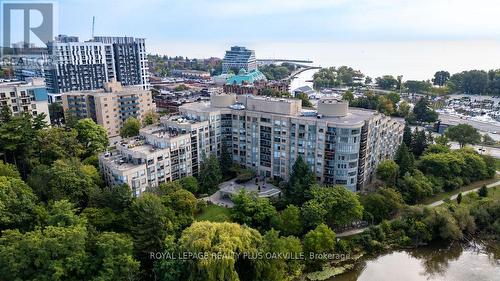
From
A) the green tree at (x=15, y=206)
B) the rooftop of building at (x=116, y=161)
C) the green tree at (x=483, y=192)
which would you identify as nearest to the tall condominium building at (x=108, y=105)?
the rooftop of building at (x=116, y=161)

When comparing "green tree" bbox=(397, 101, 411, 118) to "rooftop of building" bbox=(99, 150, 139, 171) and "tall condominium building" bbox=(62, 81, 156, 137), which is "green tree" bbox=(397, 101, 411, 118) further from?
"rooftop of building" bbox=(99, 150, 139, 171)

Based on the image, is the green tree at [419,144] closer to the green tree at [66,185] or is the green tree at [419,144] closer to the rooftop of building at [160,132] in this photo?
the rooftop of building at [160,132]

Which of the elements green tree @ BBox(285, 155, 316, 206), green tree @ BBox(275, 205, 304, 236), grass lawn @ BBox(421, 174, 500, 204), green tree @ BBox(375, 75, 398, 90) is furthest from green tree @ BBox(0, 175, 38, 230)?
green tree @ BBox(375, 75, 398, 90)

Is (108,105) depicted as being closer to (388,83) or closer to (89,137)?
(89,137)

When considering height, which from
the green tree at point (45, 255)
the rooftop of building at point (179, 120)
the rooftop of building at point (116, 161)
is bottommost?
the green tree at point (45, 255)

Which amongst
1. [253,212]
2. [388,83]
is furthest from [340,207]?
[388,83]

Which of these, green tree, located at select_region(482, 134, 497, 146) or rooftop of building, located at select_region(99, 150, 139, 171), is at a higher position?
rooftop of building, located at select_region(99, 150, 139, 171)
